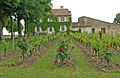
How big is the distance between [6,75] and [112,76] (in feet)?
12.5

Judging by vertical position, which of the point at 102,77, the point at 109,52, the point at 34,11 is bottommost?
the point at 102,77

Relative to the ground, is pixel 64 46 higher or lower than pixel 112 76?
higher

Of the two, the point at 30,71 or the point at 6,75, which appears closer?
the point at 6,75

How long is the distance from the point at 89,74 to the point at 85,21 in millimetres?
39155

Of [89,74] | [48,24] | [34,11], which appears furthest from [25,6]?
[48,24]

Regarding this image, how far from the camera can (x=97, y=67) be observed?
25.0ft

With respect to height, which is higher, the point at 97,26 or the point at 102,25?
the point at 102,25

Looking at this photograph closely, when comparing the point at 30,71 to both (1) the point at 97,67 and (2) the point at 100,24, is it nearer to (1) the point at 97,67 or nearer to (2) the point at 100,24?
(1) the point at 97,67

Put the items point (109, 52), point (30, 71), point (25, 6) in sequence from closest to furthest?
1. point (30, 71)
2. point (109, 52)
3. point (25, 6)

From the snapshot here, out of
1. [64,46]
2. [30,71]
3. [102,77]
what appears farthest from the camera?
[64,46]

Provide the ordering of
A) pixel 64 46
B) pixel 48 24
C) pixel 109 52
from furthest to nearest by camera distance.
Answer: pixel 48 24 → pixel 64 46 → pixel 109 52

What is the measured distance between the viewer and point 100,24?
44031 mm

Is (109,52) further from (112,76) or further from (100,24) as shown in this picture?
(100,24)

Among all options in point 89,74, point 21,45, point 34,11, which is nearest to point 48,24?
point 34,11
